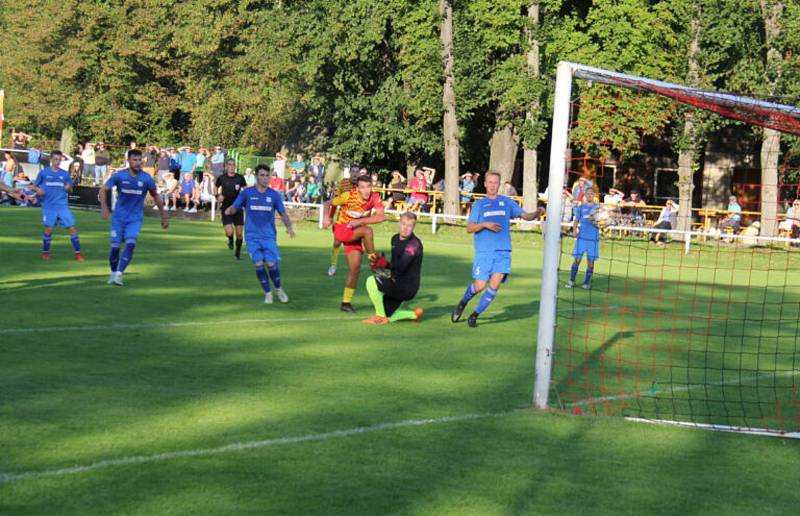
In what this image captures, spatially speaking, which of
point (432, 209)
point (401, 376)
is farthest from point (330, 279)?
point (432, 209)

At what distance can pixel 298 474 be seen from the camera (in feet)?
23.3

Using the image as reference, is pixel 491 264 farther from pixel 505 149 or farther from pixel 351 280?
pixel 505 149

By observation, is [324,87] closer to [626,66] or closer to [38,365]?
[626,66]

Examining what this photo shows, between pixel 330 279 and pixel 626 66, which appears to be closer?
pixel 330 279

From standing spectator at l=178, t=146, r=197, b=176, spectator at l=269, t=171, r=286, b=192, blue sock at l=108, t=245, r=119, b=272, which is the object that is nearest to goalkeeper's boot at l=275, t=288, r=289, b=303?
blue sock at l=108, t=245, r=119, b=272

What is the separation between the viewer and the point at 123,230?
54.4 feet

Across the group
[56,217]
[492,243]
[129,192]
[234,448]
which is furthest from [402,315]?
[56,217]

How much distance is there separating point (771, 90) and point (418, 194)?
11861mm

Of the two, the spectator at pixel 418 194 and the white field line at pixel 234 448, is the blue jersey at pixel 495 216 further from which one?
the spectator at pixel 418 194

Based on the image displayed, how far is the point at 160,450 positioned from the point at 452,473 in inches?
78.1

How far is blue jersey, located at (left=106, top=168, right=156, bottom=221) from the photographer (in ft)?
54.1

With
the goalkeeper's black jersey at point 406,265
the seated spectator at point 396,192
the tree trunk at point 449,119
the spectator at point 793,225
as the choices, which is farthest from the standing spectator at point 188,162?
the goalkeeper's black jersey at point 406,265

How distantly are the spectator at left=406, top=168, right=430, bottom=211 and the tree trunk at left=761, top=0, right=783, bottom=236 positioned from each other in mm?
10980

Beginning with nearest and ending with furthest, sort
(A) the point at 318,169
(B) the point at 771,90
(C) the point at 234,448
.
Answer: (C) the point at 234,448 → (B) the point at 771,90 → (A) the point at 318,169
